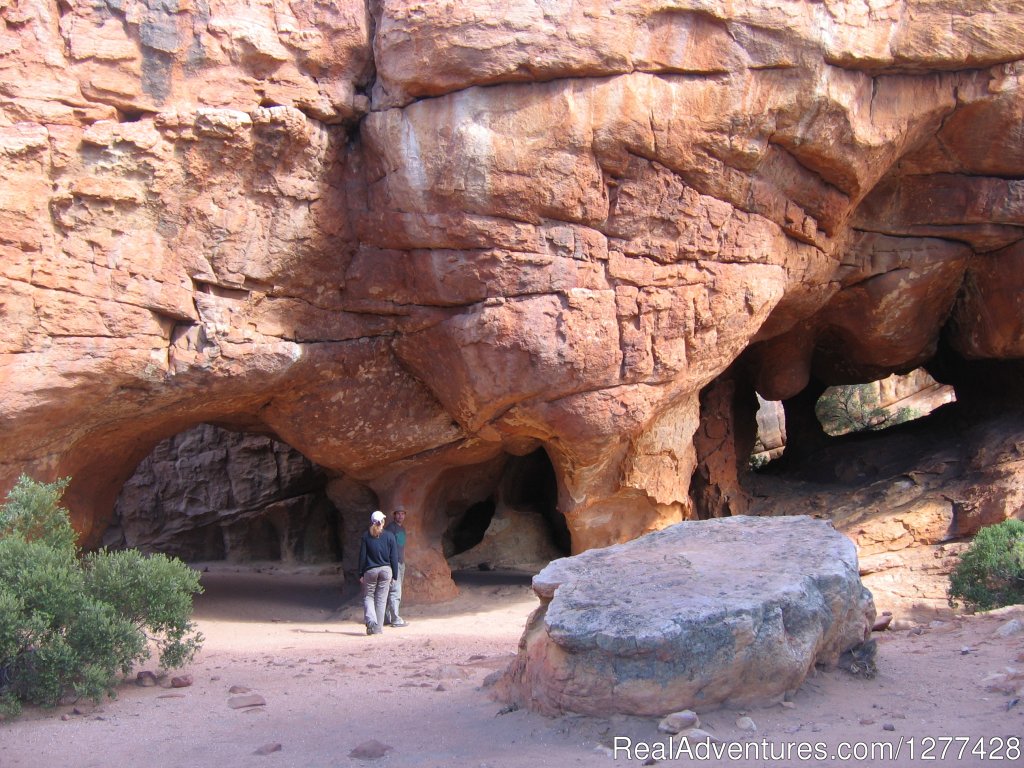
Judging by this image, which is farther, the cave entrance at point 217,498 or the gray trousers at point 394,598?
the cave entrance at point 217,498

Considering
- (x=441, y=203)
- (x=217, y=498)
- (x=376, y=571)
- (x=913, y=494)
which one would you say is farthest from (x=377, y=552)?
(x=913, y=494)

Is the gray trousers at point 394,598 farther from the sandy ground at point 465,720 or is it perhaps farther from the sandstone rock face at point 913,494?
the sandstone rock face at point 913,494

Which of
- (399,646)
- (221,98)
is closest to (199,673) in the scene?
(399,646)

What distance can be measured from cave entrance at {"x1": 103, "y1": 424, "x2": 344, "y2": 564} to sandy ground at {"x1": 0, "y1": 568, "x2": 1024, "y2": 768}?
724cm

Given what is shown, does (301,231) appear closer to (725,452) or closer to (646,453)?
(646,453)

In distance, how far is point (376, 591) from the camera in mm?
8250

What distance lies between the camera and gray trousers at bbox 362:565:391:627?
26.4ft

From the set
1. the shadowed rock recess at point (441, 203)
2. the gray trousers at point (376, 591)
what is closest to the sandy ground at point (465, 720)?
the gray trousers at point (376, 591)

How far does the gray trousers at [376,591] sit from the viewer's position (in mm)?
8039

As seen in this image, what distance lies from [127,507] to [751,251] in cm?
981

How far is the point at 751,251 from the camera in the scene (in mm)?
9086

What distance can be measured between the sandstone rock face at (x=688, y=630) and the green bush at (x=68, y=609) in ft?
7.58

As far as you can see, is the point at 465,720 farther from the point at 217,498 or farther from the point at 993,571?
the point at 217,498

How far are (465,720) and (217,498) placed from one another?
10.5 meters
